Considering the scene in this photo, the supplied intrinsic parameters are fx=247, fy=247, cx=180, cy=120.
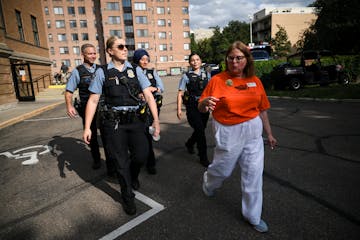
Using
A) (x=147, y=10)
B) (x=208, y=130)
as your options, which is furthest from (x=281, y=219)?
(x=147, y=10)

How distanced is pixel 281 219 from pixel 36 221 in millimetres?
2882


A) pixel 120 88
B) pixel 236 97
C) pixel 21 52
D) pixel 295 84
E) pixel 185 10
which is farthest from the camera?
pixel 185 10

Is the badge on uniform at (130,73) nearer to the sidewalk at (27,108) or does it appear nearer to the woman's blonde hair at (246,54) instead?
the woman's blonde hair at (246,54)

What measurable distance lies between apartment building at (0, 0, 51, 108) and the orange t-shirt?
44.4 feet

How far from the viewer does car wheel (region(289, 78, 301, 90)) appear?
1292cm

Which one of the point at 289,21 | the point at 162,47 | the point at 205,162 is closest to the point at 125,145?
A: the point at 205,162

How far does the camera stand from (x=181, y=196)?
3.36 metres

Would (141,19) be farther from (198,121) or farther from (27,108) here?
(198,121)

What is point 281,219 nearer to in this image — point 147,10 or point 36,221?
point 36,221

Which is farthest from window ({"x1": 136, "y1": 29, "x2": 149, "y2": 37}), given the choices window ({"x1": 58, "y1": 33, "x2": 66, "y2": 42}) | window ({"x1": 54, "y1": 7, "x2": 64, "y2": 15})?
window ({"x1": 54, "y1": 7, "x2": 64, "y2": 15})

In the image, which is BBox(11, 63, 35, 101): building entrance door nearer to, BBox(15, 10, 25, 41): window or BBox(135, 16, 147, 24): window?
BBox(15, 10, 25, 41): window

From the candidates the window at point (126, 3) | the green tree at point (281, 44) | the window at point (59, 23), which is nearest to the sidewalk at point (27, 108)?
the green tree at point (281, 44)

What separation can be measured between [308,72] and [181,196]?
12.2 metres

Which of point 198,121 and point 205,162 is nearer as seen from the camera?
point 198,121
